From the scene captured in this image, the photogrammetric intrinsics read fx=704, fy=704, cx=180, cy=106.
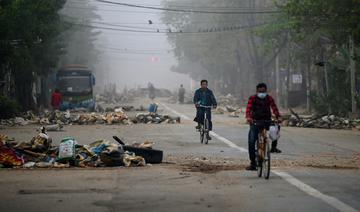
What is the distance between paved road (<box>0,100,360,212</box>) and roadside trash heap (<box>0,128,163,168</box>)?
1.66ft

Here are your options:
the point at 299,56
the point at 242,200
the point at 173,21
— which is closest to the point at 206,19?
the point at 173,21

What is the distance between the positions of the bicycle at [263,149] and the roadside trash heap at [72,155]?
2.71m

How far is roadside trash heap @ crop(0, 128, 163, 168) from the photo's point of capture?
13.9m

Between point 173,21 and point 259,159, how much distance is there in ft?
279

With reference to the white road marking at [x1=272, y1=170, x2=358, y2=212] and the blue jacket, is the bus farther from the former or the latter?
the white road marking at [x1=272, y1=170, x2=358, y2=212]

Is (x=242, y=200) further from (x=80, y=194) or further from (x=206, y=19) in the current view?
(x=206, y=19)

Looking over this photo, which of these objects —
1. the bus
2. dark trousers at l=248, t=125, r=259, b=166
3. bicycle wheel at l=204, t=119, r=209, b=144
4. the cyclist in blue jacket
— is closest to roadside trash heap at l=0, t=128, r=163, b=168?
dark trousers at l=248, t=125, r=259, b=166

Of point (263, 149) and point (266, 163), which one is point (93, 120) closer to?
point (263, 149)

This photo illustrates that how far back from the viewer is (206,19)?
8431cm

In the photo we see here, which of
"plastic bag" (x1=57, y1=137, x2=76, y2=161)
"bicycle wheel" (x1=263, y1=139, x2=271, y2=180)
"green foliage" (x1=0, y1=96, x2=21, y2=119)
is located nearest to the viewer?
"bicycle wheel" (x1=263, y1=139, x2=271, y2=180)

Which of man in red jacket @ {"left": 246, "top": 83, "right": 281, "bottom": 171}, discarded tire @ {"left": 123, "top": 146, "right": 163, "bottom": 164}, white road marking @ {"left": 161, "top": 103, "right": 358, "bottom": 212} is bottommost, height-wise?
white road marking @ {"left": 161, "top": 103, "right": 358, "bottom": 212}

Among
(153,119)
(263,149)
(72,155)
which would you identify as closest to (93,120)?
(153,119)

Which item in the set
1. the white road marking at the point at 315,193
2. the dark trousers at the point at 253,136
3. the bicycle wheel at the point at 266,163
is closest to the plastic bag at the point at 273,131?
the dark trousers at the point at 253,136

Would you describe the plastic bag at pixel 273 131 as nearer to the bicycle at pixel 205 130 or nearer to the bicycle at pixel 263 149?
the bicycle at pixel 263 149
